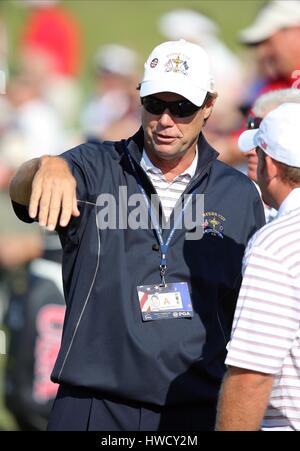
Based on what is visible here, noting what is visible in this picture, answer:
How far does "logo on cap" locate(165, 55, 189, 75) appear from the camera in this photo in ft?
13.7

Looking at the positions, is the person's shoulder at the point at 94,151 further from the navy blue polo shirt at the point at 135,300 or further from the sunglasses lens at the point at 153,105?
the sunglasses lens at the point at 153,105

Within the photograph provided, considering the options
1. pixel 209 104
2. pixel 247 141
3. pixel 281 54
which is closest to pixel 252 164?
pixel 209 104

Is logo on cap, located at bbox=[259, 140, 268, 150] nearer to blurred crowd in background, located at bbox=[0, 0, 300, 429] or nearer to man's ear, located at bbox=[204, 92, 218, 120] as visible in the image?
man's ear, located at bbox=[204, 92, 218, 120]

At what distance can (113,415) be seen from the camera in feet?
12.7

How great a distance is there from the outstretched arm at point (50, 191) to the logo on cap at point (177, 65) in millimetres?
627

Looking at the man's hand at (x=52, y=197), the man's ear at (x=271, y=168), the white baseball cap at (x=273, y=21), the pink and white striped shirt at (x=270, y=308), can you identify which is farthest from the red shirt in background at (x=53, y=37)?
the pink and white striped shirt at (x=270, y=308)

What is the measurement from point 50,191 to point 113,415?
0.88 meters

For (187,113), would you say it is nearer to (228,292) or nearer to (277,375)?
(228,292)

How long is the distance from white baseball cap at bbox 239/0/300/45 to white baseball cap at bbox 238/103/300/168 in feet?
11.5

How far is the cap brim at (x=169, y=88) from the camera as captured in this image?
412 centimetres

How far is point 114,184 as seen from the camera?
403 centimetres

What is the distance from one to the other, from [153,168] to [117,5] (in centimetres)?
1131

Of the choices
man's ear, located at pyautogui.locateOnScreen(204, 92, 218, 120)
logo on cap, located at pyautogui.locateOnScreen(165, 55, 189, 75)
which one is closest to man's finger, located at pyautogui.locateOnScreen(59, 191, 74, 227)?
logo on cap, located at pyautogui.locateOnScreen(165, 55, 189, 75)
